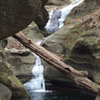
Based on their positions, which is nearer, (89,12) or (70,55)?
Result: (70,55)

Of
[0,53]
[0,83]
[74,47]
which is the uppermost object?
[0,53]

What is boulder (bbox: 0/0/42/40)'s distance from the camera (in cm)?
220

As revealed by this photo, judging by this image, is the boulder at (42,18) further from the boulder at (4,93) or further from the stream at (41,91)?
the boulder at (4,93)

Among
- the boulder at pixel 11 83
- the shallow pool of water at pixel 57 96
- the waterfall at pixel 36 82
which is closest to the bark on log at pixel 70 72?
the boulder at pixel 11 83

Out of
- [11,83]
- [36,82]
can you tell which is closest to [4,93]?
[11,83]

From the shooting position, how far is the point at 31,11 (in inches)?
96.5

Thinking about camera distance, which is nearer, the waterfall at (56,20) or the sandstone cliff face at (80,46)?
the sandstone cliff face at (80,46)

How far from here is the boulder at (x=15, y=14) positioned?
7.20ft

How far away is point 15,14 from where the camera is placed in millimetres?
2307

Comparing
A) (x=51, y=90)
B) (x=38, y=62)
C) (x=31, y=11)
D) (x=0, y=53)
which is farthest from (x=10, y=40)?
(x=31, y=11)

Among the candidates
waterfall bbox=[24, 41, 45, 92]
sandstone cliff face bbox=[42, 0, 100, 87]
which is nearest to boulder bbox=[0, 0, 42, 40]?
sandstone cliff face bbox=[42, 0, 100, 87]

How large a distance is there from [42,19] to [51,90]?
8981 mm

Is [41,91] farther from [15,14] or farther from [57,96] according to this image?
[15,14]

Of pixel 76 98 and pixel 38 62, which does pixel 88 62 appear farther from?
pixel 38 62
